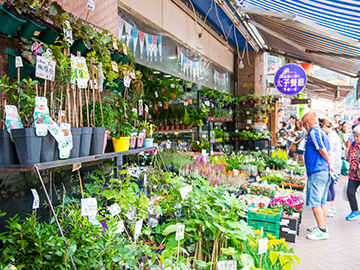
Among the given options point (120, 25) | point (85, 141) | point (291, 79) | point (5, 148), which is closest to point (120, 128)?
point (85, 141)

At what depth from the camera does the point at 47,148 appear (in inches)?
58.0

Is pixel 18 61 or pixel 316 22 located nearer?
pixel 18 61

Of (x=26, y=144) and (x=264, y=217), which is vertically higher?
(x=26, y=144)

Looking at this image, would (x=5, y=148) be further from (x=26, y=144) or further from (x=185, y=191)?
(x=185, y=191)

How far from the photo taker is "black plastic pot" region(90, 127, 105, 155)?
6.18 feet

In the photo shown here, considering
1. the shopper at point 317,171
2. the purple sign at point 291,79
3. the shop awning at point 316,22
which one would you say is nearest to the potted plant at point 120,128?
the shopper at point 317,171

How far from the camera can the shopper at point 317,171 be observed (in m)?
3.72

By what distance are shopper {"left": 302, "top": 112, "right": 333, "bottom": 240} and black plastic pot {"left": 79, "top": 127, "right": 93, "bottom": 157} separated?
319 cm

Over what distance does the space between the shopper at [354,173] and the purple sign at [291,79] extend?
10.7ft

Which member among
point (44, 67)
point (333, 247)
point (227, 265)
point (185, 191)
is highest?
point (44, 67)

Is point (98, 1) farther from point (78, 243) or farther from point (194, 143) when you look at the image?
point (194, 143)

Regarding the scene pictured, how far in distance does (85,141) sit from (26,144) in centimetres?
45

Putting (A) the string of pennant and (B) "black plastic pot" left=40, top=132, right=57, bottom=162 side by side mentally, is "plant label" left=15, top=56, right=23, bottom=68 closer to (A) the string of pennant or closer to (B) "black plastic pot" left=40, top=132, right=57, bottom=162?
(B) "black plastic pot" left=40, top=132, right=57, bottom=162

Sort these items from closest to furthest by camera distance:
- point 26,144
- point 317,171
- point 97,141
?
point 26,144 → point 97,141 → point 317,171
